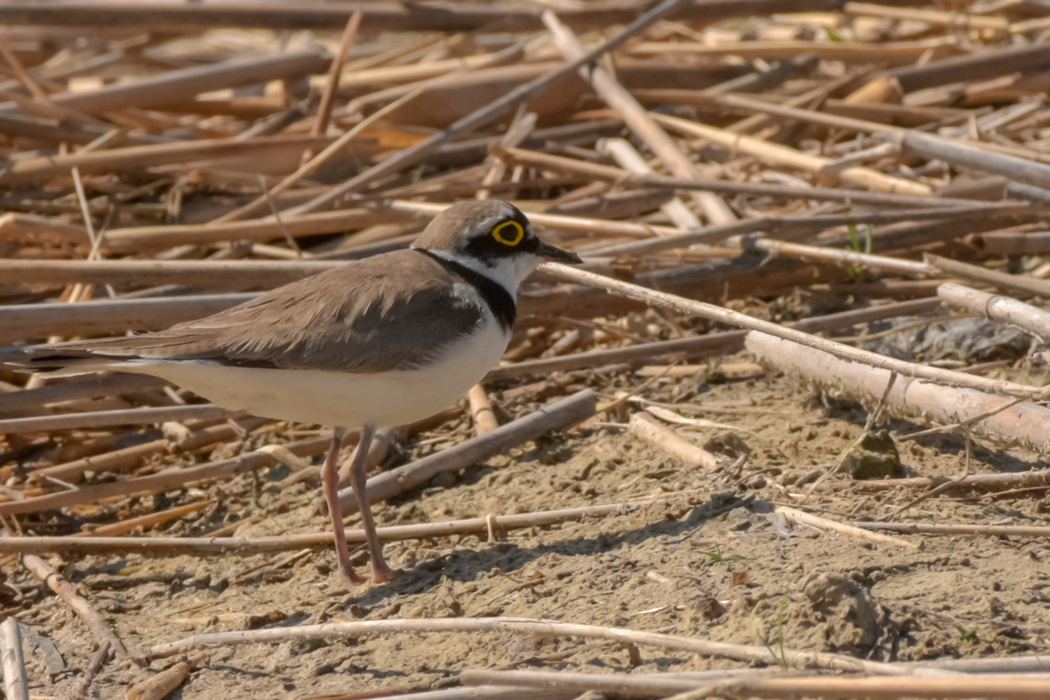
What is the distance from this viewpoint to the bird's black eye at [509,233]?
4.32 m

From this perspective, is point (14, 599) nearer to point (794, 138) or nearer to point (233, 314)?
point (233, 314)

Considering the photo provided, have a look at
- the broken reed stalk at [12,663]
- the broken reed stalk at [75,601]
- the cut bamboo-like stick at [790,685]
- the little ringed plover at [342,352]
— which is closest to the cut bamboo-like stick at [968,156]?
the little ringed plover at [342,352]

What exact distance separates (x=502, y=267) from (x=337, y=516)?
120cm

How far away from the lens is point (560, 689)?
2.52 metres

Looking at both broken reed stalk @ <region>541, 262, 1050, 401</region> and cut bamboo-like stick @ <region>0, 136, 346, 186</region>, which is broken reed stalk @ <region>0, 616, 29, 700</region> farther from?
cut bamboo-like stick @ <region>0, 136, 346, 186</region>

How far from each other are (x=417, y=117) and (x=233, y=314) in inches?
131

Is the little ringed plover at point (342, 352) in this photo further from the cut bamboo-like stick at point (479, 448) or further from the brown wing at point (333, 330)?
the cut bamboo-like stick at point (479, 448)

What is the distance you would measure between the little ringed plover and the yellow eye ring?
0.85 feet

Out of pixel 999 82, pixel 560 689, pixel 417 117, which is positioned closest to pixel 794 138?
pixel 999 82

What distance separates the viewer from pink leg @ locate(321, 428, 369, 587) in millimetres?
3977

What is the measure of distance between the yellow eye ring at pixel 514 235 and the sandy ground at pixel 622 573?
98 cm

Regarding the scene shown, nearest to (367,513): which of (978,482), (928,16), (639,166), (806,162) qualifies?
(978,482)

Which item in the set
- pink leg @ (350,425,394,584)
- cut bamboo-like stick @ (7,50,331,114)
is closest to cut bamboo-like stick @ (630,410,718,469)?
pink leg @ (350,425,394,584)

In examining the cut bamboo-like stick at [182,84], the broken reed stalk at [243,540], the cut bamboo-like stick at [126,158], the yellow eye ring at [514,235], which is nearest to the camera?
the broken reed stalk at [243,540]
